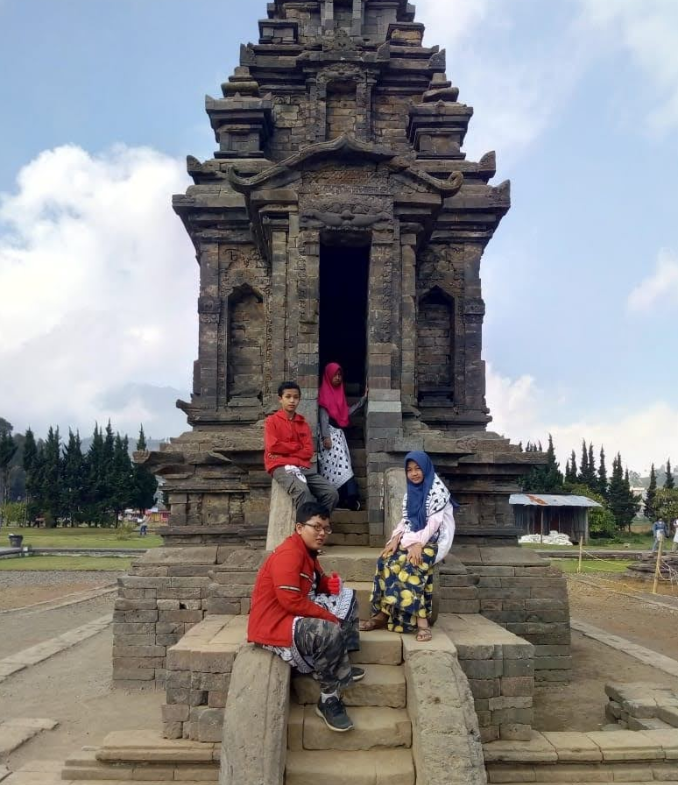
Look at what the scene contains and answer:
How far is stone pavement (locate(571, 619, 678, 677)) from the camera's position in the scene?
10.4 meters

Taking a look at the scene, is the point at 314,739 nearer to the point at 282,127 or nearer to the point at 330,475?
the point at 330,475

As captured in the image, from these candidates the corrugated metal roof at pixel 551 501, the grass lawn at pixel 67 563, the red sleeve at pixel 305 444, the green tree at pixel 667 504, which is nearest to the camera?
the red sleeve at pixel 305 444

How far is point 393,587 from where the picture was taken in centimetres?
603

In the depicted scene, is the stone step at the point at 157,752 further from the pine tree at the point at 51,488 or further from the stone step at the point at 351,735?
the pine tree at the point at 51,488

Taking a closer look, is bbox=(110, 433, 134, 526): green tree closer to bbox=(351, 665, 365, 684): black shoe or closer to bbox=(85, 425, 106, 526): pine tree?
bbox=(85, 425, 106, 526): pine tree

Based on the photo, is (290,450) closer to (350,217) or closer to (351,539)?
(351,539)

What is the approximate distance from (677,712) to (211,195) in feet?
33.9

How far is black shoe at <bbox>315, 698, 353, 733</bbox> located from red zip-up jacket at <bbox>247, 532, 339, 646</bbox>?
56cm

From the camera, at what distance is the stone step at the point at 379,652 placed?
5.77 metres

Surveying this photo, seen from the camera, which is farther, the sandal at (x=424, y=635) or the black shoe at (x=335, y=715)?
the sandal at (x=424, y=635)

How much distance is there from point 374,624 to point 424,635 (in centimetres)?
54

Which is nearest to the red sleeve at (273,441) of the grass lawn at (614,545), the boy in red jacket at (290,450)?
the boy in red jacket at (290,450)

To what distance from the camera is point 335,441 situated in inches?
353

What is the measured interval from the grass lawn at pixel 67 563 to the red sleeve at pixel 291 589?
2284 cm
